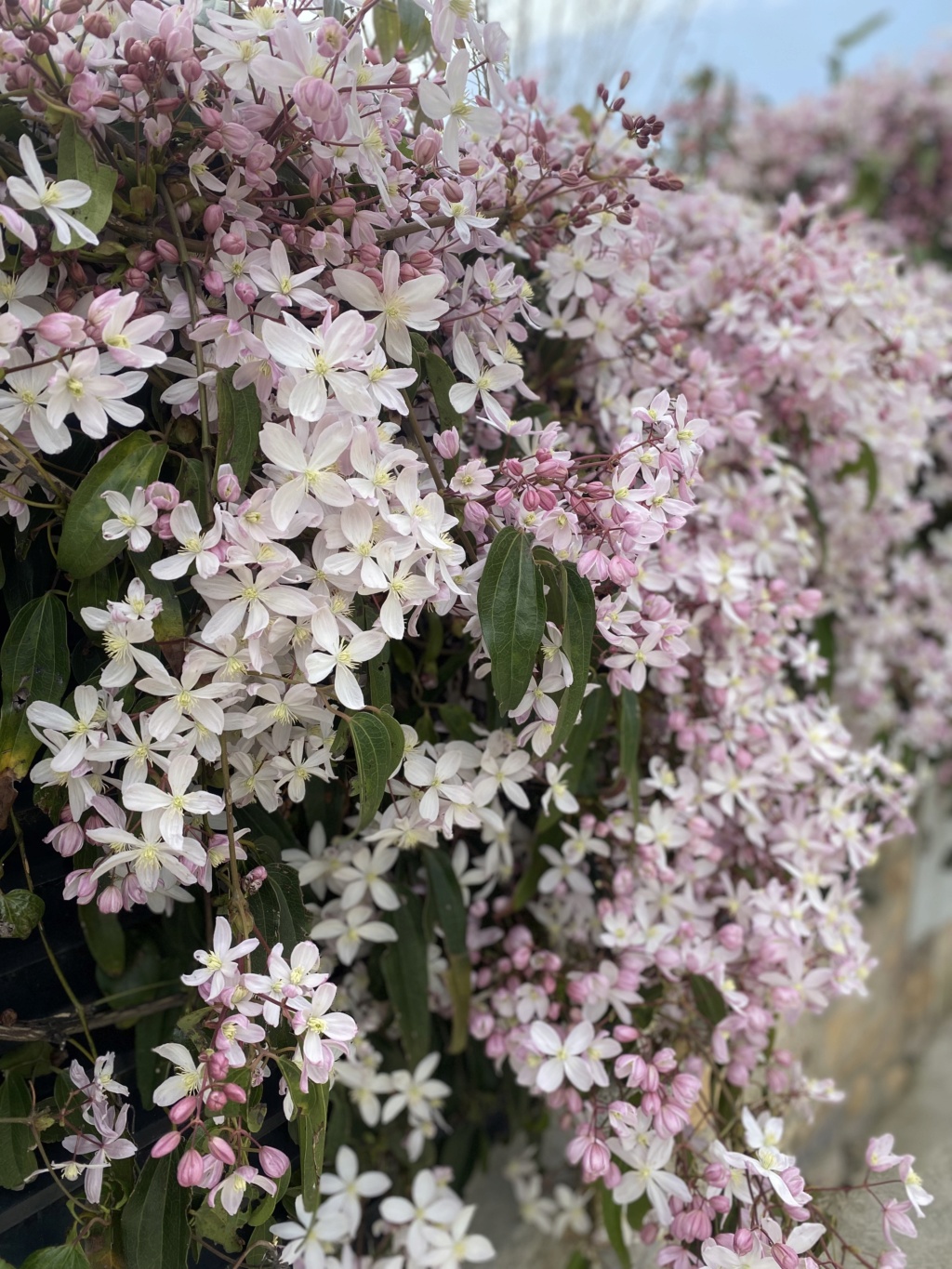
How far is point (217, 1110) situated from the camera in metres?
0.55

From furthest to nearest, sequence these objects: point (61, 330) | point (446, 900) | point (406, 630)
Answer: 1. point (446, 900)
2. point (406, 630)
3. point (61, 330)

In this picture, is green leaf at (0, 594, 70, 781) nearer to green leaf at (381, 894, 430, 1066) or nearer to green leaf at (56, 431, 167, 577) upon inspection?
green leaf at (56, 431, 167, 577)

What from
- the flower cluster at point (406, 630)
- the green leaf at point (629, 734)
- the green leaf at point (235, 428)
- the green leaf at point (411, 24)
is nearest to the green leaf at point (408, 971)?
the flower cluster at point (406, 630)

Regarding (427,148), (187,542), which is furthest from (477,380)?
(187,542)

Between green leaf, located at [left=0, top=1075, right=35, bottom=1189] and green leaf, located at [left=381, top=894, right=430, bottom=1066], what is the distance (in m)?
0.29

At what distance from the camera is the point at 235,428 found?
59 centimetres

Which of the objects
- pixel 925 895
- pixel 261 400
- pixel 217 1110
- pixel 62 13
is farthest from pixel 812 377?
pixel 925 895

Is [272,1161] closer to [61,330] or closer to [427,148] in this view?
[61,330]

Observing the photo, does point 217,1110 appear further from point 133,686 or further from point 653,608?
point 653,608

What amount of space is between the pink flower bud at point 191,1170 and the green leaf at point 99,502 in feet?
1.14

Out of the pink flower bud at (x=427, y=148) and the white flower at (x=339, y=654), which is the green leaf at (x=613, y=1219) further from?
the pink flower bud at (x=427, y=148)

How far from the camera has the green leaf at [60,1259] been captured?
1.92 feet

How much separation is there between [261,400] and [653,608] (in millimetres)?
315

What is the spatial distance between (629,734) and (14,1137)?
540mm
